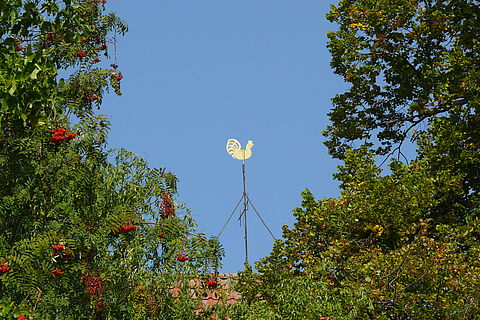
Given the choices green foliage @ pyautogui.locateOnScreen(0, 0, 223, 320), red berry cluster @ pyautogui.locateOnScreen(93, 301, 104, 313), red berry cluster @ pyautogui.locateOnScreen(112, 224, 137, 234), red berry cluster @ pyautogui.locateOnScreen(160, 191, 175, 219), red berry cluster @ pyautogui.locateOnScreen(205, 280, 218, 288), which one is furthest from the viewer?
red berry cluster @ pyautogui.locateOnScreen(205, 280, 218, 288)

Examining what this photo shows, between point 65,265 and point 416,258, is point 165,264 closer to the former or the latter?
point 65,265

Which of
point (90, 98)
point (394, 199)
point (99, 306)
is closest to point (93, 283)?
point (99, 306)

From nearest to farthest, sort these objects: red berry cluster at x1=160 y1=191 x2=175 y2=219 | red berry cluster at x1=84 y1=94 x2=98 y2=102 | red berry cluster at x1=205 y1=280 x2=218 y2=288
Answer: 1. red berry cluster at x1=160 y1=191 x2=175 y2=219
2. red berry cluster at x1=205 y1=280 x2=218 y2=288
3. red berry cluster at x1=84 y1=94 x2=98 y2=102

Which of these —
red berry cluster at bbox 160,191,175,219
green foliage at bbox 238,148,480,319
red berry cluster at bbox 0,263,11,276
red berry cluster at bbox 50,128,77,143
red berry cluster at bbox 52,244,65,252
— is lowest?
red berry cluster at bbox 0,263,11,276

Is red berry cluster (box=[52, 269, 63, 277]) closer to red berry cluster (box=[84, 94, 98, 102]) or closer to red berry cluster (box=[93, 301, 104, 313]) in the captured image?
red berry cluster (box=[93, 301, 104, 313])

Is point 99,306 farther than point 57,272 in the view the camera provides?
Yes

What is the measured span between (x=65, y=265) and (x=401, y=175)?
401 inches

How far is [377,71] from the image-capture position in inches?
885

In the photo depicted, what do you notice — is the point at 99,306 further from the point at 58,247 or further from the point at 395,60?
the point at 395,60

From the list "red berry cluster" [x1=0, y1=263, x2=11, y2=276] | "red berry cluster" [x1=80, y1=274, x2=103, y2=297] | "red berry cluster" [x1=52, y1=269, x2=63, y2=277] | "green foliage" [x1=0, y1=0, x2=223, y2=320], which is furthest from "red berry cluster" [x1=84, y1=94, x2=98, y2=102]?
"red berry cluster" [x1=0, y1=263, x2=11, y2=276]

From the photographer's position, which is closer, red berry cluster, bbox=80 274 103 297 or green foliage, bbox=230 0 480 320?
red berry cluster, bbox=80 274 103 297

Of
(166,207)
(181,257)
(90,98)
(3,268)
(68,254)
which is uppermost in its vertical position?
(90,98)

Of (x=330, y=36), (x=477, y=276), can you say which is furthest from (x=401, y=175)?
(x=330, y=36)

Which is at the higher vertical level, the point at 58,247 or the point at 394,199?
the point at 394,199
